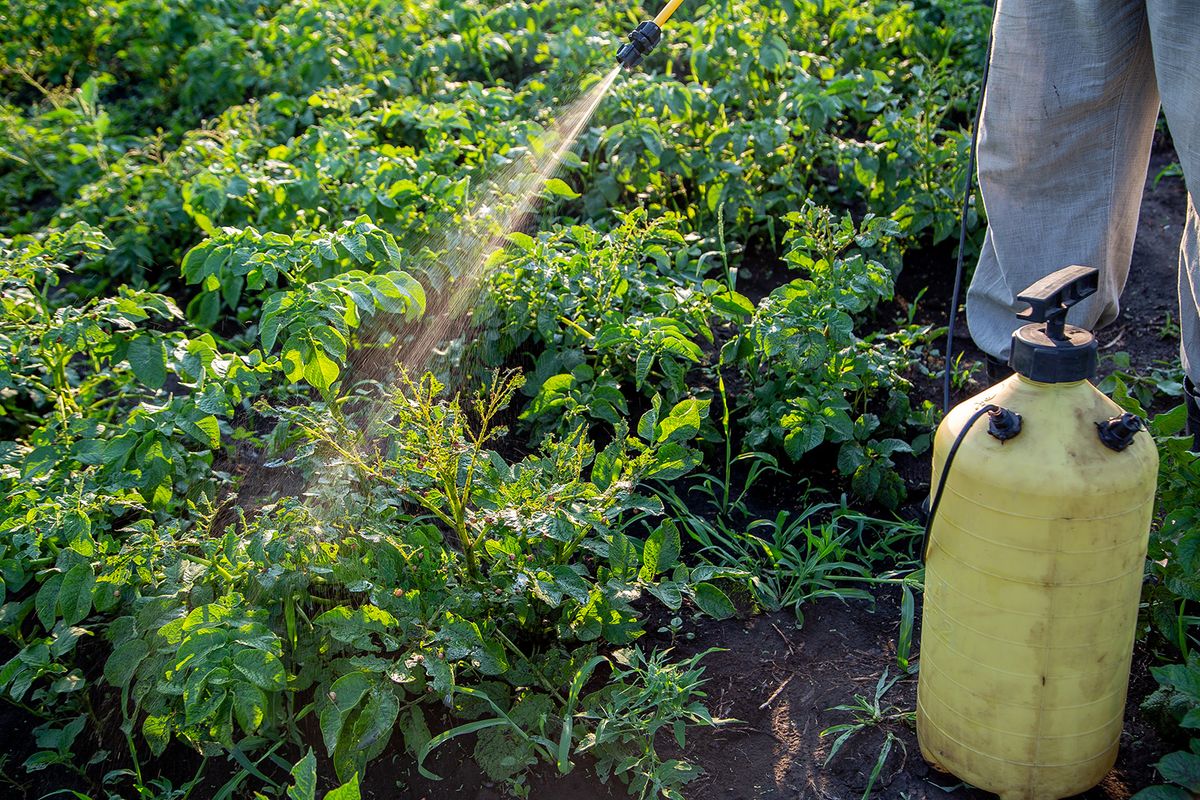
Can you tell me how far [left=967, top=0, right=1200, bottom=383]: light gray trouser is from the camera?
2.28 meters

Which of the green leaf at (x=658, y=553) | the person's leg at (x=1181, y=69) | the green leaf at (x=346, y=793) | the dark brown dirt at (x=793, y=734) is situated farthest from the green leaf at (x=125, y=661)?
the person's leg at (x=1181, y=69)

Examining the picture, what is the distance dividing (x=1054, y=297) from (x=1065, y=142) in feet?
3.39

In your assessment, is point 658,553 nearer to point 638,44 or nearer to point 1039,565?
point 1039,565

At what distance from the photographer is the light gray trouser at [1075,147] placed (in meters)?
2.28

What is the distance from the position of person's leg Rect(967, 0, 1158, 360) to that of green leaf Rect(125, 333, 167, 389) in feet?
6.69

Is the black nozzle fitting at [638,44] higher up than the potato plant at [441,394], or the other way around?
the black nozzle fitting at [638,44]

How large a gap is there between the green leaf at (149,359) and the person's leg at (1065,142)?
2039 millimetres

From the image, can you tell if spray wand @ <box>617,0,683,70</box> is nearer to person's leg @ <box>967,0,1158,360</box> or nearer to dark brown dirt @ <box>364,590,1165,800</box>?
person's leg @ <box>967,0,1158,360</box>

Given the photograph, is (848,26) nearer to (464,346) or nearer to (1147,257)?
(1147,257)

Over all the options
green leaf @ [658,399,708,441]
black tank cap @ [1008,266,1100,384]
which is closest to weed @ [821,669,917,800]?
green leaf @ [658,399,708,441]

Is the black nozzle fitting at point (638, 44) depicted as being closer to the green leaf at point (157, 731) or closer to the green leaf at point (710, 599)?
the green leaf at point (710, 599)

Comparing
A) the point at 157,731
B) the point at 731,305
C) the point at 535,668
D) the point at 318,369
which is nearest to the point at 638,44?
the point at 731,305

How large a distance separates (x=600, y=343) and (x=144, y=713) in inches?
50.8

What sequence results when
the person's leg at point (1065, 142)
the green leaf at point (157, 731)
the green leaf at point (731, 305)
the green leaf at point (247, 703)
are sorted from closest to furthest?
the green leaf at point (247, 703)
the green leaf at point (157, 731)
the person's leg at point (1065, 142)
the green leaf at point (731, 305)
